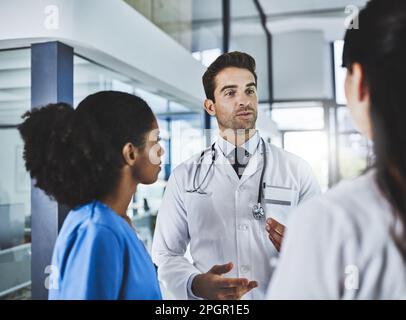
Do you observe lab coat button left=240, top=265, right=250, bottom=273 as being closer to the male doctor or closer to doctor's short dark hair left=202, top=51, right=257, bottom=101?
the male doctor

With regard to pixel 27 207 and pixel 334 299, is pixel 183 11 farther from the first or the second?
pixel 334 299

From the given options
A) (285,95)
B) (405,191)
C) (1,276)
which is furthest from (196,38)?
(1,276)

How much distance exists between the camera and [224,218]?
98 cm

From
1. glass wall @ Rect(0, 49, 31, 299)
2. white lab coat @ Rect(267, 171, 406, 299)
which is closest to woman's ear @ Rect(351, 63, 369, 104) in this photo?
white lab coat @ Rect(267, 171, 406, 299)

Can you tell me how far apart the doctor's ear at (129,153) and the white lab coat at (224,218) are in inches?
7.1

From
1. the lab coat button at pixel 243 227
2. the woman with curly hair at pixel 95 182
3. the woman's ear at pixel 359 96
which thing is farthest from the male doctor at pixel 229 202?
the woman's ear at pixel 359 96

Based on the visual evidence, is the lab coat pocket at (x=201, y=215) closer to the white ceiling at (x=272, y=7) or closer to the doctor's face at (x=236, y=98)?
the doctor's face at (x=236, y=98)

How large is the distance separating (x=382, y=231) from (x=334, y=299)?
0.38ft

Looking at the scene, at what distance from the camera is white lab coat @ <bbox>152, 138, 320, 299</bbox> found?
965 millimetres

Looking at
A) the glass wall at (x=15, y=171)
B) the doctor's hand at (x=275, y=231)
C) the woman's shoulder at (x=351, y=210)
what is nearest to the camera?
the woman's shoulder at (x=351, y=210)

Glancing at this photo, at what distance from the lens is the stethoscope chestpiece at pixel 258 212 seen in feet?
3.17

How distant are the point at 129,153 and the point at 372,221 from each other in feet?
1.60

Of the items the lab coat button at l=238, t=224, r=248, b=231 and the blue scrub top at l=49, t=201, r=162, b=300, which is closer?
the blue scrub top at l=49, t=201, r=162, b=300
